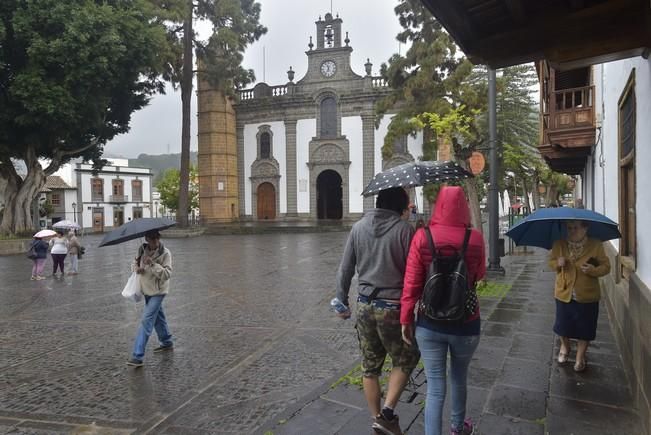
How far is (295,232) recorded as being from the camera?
102 ft

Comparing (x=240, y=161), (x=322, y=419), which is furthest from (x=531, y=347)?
(x=240, y=161)

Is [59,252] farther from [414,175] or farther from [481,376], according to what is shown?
[414,175]

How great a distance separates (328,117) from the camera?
3525cm

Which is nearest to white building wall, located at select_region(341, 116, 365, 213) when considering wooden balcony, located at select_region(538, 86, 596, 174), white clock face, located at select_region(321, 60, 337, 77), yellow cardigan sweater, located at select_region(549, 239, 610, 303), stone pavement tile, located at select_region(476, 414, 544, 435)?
white clock face, located at select_region(321, 60, 337, 77)

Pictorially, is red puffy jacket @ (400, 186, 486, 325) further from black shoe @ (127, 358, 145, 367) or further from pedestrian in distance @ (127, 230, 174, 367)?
black shoe @ (127, 358, 145, 367)

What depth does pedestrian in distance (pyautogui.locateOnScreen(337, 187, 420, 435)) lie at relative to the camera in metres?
3.08

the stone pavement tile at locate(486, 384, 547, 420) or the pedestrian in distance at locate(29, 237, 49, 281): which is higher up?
the pedestrian in distance at locate(29, 237, 49, 281)

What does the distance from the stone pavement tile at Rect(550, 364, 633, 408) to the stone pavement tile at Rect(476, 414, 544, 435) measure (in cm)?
66

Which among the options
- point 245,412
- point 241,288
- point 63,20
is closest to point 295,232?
point 63,20

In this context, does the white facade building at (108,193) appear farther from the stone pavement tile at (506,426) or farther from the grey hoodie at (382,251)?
the stone pavement tile at (506,426)

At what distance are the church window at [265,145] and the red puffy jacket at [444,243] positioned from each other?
113 feet

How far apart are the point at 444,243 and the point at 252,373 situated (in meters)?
2.91

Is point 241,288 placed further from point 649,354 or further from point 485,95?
point 485,95

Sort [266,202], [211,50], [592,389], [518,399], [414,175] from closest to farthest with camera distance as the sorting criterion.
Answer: [414,175]
[518,399]
[592,389]
[211,50]
[266,202]
